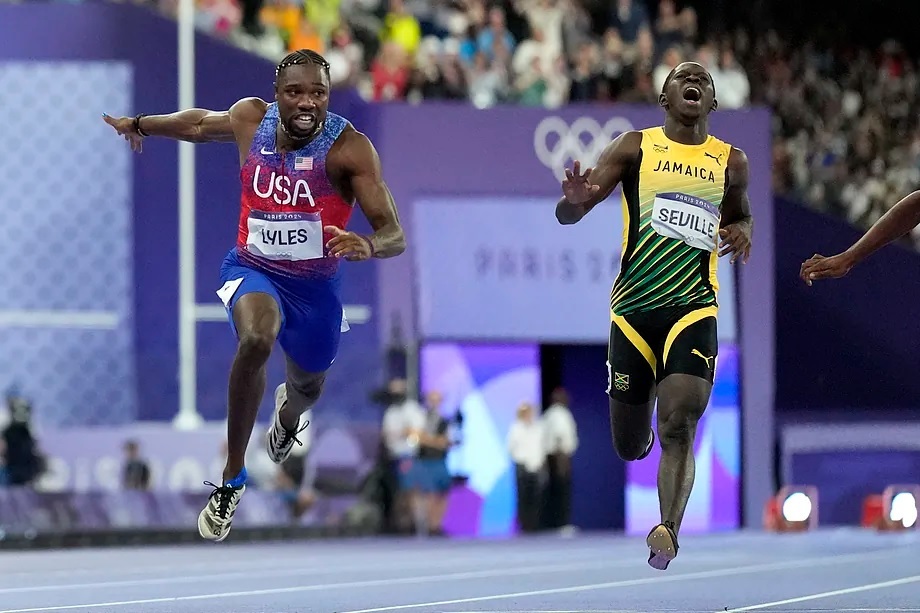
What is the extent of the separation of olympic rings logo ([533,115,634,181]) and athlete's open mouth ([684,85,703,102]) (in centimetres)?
1217

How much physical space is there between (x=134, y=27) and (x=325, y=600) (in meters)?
11.9

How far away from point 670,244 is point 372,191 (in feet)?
4.85

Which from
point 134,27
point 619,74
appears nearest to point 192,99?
point 134,27

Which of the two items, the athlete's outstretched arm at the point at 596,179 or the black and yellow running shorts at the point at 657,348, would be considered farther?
the black and yellow running shorts at the point at 657,348

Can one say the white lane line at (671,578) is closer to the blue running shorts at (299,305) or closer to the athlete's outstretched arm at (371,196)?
the blue running shorts at (299,305)

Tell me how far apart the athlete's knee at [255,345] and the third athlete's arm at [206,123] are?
1.11 meters

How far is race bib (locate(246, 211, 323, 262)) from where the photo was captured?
8.40 m

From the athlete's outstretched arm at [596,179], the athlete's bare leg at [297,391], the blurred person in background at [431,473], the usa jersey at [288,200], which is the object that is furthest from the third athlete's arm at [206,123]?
the blurred person in background at [431,473]

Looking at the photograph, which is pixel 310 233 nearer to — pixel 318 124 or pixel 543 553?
pixel 318 124

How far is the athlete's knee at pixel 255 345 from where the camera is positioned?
26.6ft

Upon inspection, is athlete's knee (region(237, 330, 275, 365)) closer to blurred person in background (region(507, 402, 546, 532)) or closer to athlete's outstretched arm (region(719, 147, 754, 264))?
athlete's outstretched arm (region(719, 147, 754, 264))

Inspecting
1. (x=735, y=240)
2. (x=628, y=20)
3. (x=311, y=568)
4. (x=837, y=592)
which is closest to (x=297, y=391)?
(x=735, y=240)

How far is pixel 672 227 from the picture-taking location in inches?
336

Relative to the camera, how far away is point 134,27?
784 inches
